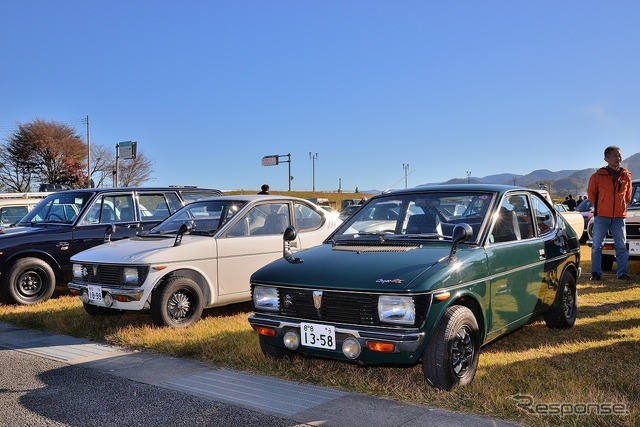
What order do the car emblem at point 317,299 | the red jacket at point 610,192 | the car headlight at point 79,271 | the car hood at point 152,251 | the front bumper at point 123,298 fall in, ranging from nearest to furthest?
the car emblem at point 317,299 → the front bumper at point 123,298 → the car hood at point 152,251 → the car headlight at point 79,271 → the red jacket at point 610,192

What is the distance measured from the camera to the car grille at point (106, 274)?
622 centimetres

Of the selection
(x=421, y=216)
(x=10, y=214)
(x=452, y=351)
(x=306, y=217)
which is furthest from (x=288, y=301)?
(x=10, y=214)

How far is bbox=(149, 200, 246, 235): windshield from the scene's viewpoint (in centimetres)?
714

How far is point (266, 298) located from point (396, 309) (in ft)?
3.73

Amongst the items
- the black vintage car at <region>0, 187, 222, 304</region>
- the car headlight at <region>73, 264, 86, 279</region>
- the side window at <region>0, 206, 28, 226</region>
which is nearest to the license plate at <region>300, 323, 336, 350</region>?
the car headlight at <region>73, 264, 86, 279</region>

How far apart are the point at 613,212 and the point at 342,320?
20.5ft

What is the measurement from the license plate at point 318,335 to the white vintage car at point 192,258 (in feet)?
8.56

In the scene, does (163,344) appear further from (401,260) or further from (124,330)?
(401,260)

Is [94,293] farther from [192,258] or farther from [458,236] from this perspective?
[458,236]

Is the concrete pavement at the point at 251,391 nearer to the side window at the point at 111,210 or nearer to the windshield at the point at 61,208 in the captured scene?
the side window at the point at 111,210

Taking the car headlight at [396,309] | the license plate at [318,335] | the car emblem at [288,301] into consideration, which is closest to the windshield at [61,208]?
the car emblem at [288,301]

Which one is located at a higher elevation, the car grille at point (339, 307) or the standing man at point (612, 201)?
the standing man at point (612, 201)

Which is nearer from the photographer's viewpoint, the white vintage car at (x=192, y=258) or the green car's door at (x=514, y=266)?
the green car's door at (x=514, y=266)

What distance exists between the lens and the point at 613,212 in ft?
28.1
